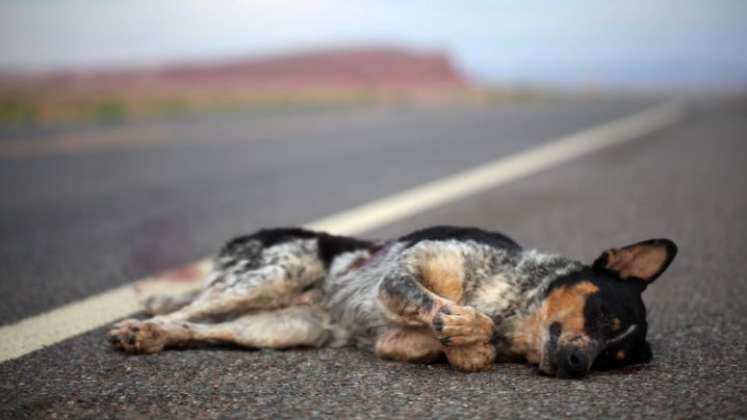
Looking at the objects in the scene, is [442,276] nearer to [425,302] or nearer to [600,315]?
[425,302]

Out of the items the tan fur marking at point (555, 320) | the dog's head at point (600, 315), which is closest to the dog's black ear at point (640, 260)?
the dog's head at point (600, 315)

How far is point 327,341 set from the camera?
4227 mm

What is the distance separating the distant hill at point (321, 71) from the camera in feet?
256

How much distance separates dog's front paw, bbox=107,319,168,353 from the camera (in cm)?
378

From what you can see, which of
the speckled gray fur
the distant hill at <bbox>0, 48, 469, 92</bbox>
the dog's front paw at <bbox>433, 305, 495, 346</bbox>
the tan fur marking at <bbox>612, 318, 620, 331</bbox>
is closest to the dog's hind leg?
the speckled gray fur

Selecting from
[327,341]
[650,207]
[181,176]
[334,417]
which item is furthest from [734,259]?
[181,176]

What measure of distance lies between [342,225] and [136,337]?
3.40 metres

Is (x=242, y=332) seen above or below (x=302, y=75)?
below

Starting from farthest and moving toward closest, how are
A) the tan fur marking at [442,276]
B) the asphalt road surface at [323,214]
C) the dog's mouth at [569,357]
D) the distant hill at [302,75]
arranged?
1. the distant hill at [302,75]
2. the tan fur marking at [442,276]
3. the dog's mouth at [569,357]
4. the asphalt road surface at [323,214]

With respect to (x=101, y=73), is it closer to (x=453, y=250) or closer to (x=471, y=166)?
(x=471, y=166)

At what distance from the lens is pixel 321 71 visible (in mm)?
91438

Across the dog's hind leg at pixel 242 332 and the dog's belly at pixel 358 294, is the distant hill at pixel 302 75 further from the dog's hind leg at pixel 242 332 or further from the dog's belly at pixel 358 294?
the dog's hind leg at pixel 242 332

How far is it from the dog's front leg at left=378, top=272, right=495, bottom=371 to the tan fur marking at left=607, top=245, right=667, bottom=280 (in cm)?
69

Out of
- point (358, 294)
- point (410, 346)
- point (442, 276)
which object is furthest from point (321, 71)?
point (410, 346)
